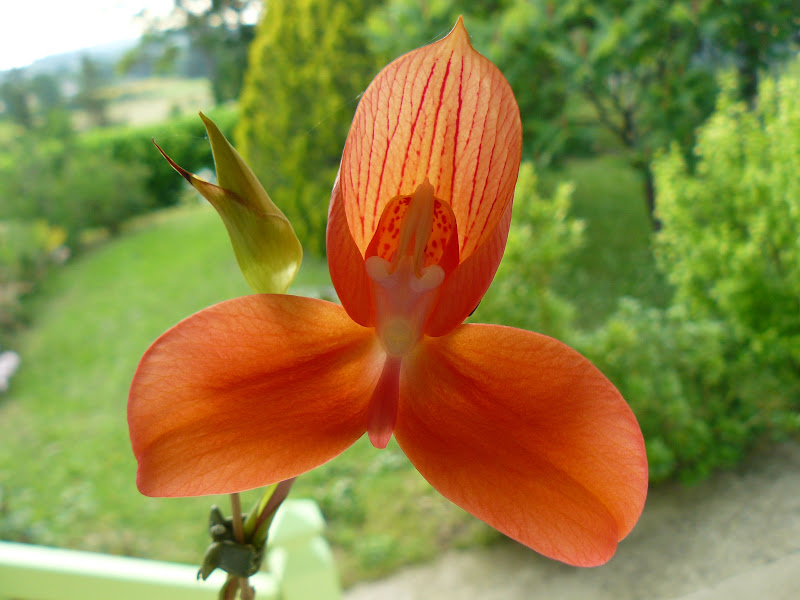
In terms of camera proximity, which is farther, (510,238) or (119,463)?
(119,463)

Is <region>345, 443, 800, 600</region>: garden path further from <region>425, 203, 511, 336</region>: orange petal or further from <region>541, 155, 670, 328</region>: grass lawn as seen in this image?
<region>541, 155, 670, 328</region>: grass lawn

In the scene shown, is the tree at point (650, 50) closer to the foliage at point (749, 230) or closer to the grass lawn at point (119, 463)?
the foliage at point (749, 230)

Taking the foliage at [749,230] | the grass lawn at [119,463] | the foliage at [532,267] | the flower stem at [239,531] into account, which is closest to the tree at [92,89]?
the grass lawn at [119,463]

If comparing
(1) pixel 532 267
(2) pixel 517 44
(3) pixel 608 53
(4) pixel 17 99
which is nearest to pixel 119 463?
(1) pixel 532 267

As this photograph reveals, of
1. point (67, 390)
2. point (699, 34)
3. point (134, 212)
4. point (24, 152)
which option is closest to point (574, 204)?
point (699, 34)

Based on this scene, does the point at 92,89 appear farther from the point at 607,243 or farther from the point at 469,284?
the point at 469,284

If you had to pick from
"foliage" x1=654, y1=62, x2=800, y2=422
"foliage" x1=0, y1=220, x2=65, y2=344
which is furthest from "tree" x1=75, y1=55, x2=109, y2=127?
"foliage" x1=654, y1=62, x2=800, y2=422
